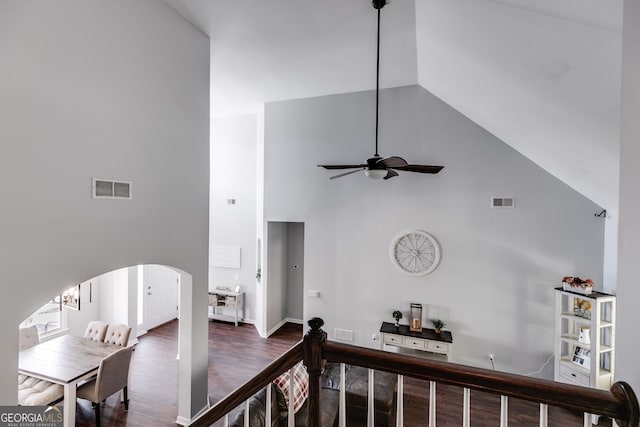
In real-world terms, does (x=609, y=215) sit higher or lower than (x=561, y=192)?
lower

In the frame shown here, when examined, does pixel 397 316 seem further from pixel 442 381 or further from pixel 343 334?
pixel 442 381

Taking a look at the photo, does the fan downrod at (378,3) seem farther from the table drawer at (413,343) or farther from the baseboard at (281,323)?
the baseboard at (281,323)

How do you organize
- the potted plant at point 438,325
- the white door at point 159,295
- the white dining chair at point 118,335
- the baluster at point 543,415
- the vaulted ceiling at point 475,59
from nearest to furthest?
the baluster at point 543,415
the vaulted ceiling at point 475,59
the white dining chair at point 118,335
the potted plant at point 438,325
the white door at point 159,295

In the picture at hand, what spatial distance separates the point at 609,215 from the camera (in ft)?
12.3

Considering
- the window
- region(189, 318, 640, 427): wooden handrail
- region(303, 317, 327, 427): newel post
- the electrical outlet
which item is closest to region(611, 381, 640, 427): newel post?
region(189, 318, 640, 427): wooden handrail

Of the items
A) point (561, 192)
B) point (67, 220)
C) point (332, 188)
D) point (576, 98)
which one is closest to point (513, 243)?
point (561, 192)

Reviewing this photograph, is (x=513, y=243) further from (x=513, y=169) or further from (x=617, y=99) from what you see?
(x=617, y=99)

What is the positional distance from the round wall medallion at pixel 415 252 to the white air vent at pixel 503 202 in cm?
100

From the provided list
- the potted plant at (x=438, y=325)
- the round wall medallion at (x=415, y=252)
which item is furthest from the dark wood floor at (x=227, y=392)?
the round wall medallion at (x=415, y=252)

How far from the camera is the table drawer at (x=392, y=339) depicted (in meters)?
4.36

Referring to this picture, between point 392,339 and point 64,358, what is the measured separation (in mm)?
4281

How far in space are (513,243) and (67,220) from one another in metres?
5.18

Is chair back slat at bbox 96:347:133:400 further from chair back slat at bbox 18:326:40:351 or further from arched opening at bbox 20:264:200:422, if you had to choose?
chair back slat at bbox 18:326:40:351

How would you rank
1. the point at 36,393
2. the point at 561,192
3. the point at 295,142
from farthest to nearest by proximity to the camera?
1. the point at 295,142
2. the point at 561,192
3. the point at 36,393
